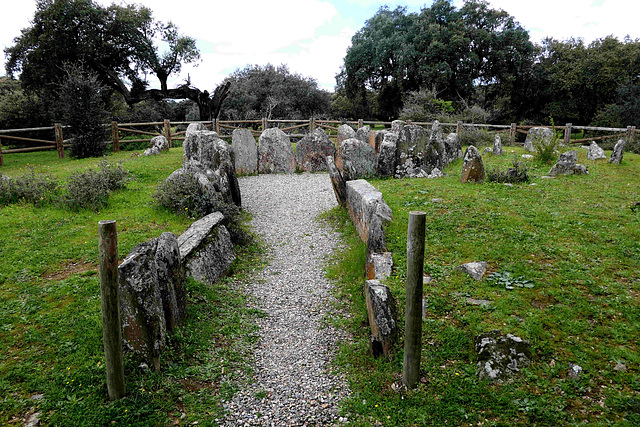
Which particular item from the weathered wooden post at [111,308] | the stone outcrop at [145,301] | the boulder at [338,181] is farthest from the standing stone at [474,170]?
the weathered wooden post at [111,308]

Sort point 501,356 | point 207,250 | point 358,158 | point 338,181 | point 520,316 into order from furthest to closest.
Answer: point 358,158 → point 338,181 → point 207,250 → point 520,316 → point 501,356

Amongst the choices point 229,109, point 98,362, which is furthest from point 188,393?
point 229,109

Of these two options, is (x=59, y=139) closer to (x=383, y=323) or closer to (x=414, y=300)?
(x=383, y=323)

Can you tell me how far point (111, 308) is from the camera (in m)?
3.40

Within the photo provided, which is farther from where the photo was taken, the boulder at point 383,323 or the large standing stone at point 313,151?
the large standing stone at point 313,151

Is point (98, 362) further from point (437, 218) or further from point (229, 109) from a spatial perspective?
point (229, 109)

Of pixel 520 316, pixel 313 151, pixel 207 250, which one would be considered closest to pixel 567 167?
pixel 313 151

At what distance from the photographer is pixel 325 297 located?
233 inches

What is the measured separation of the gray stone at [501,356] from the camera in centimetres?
364

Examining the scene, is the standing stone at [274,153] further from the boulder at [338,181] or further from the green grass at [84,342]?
the green grass at [84,342]

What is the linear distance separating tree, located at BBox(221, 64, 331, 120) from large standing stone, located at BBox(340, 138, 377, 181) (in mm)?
20085

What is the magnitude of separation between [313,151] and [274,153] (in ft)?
5.08

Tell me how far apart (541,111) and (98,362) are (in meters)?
36.1

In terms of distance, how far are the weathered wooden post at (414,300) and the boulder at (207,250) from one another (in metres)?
3.37
